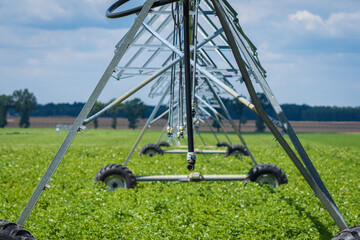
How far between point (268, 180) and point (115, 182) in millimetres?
3191

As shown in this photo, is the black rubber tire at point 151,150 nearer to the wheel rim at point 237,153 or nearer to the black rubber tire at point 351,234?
the wheel rim at point 237,153

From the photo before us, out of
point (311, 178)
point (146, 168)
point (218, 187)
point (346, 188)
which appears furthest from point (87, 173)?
point (311, 178)

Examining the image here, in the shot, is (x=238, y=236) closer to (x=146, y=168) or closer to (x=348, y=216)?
(x=348, y=216)

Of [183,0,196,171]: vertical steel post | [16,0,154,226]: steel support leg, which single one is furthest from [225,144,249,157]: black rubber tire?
[16,0,154,226]: steel support leg

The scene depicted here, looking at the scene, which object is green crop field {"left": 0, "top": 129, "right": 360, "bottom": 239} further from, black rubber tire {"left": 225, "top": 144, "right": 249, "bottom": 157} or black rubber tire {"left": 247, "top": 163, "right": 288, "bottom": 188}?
black rubber tire {"left": 225, "top": 144, "right": 249, "bottom": 157}

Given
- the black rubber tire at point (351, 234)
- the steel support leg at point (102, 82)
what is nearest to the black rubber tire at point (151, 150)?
the steel support leg at point (102, 82)

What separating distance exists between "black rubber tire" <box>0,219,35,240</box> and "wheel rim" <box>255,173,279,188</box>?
515cm

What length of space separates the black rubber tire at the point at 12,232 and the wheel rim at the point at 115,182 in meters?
4.17

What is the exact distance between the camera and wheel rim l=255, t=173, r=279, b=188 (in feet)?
25.2

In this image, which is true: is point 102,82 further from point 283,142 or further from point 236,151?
point 236,151

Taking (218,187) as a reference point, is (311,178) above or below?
above

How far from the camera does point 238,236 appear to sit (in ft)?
16.2

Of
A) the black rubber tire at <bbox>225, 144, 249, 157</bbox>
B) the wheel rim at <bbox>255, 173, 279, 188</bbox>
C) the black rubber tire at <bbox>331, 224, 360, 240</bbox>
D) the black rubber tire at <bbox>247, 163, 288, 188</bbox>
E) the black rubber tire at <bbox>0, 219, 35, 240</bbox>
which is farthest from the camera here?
the black rubber tire at <bbox>225, 144, 249, 157</bbox>

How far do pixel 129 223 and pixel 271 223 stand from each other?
6.74ft
